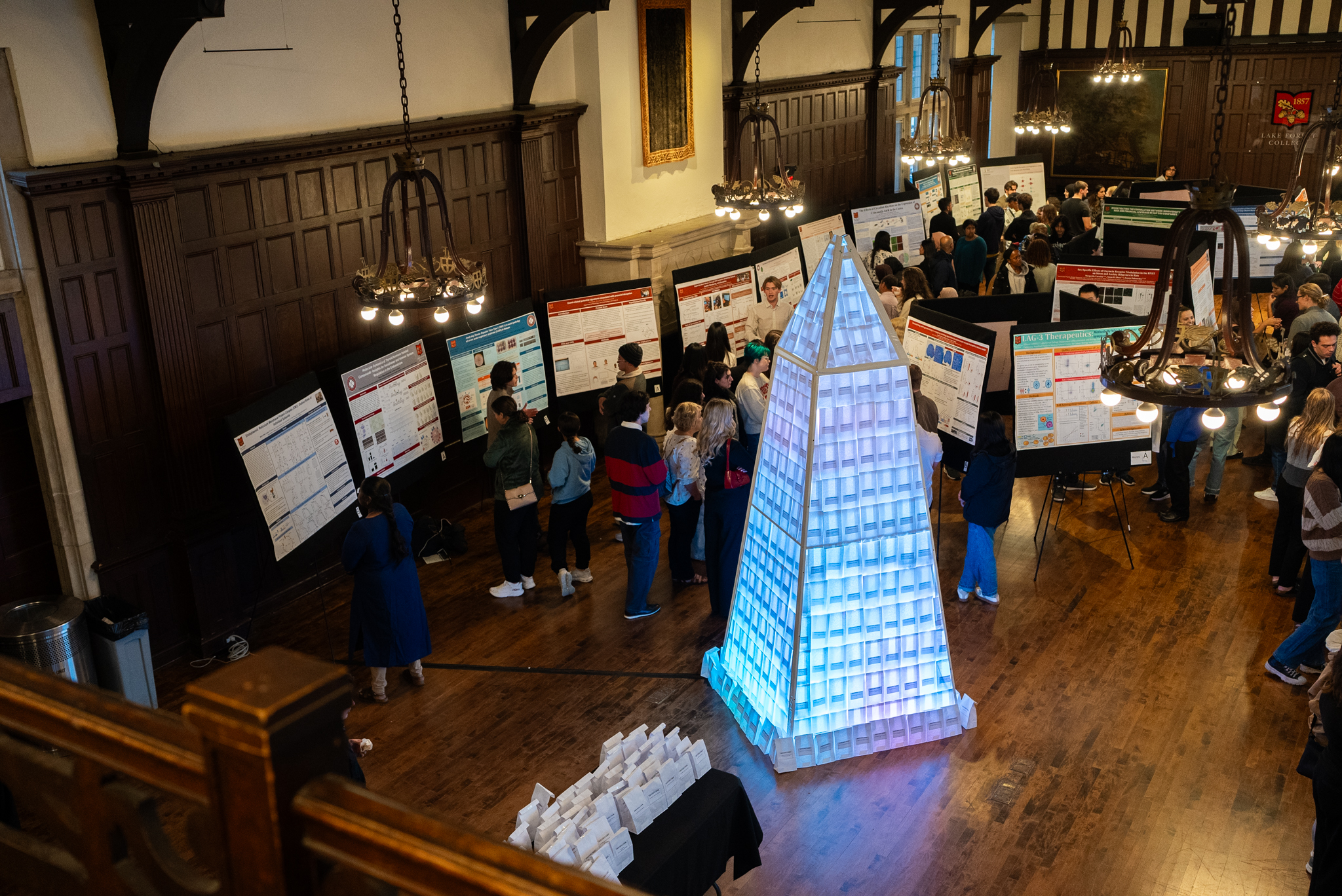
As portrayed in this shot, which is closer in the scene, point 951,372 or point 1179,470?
point 951,372

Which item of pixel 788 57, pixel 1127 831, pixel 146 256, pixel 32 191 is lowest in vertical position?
pixel 1127 831

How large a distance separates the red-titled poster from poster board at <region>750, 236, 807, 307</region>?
12.3 metres

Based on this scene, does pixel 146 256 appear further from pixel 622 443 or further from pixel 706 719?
pixel 706 719

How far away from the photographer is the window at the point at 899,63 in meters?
15.8

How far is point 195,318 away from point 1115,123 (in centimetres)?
1870

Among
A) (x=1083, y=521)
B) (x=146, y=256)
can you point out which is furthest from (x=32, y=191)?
(x=1083, y=521)

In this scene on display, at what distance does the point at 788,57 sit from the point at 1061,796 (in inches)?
393

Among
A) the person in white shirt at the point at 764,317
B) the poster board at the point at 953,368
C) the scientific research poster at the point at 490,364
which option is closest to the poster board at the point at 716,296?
the person in white shirt at the point at 764,317

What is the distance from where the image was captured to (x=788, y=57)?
1307 cm

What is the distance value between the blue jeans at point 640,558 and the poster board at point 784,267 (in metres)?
4.38

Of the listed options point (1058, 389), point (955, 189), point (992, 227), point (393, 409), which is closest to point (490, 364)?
point (393, 409)

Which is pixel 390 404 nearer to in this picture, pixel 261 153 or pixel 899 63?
→ pixel 261 153

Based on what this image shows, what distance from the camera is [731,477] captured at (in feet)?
21.3

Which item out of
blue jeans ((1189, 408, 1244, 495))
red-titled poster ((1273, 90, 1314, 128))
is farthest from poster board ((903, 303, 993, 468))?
red-titled poster ((1273, 90, 1314, 128))
